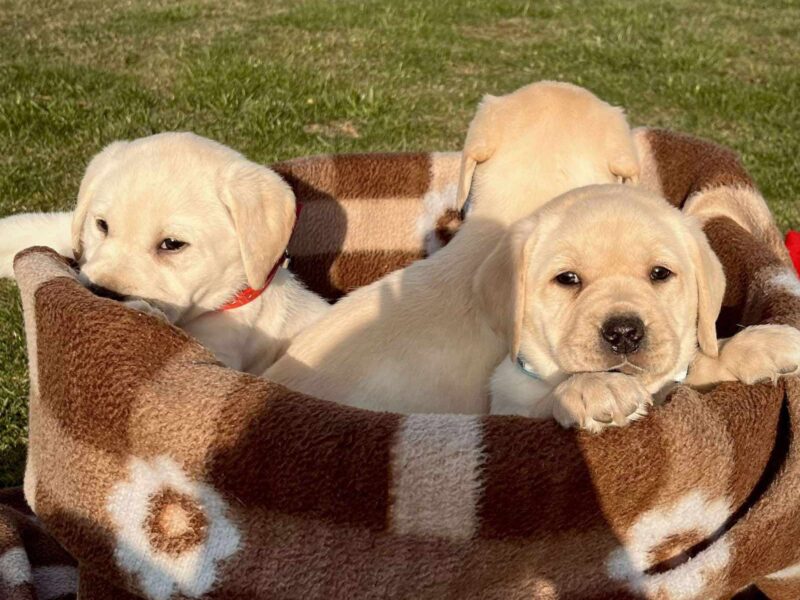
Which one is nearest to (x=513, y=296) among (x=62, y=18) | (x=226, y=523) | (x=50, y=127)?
(x=226, y=523)

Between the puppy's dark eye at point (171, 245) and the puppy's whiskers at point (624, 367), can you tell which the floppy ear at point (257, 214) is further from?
the puppy's whiskers at point (624, 367)

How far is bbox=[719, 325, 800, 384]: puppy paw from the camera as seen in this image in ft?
8.25

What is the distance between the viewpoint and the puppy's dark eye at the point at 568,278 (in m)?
2.75

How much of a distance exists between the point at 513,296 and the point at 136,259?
1.17 m

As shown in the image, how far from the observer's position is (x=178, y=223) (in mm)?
3182

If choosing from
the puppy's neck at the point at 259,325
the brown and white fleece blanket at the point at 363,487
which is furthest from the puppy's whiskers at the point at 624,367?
the puppy's neck at the point at 259,325

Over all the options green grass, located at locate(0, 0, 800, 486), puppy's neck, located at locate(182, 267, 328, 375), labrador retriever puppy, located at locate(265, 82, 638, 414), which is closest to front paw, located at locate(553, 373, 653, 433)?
labrador retriever puppy, located at locate(265, 82, 638, 414)

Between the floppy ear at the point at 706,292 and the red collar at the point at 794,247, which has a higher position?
the floppy ear at the point at 706,292

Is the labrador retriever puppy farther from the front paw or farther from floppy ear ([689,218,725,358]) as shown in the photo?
the front paw

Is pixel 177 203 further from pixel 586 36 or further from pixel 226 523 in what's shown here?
pixel 586 36

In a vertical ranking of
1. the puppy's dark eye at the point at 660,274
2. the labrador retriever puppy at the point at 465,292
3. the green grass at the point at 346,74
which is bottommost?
the green grass at the point at 346,74

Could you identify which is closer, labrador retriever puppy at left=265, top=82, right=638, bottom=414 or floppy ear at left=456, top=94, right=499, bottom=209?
labrador retriever puppy at left=265, top=82, right=638, bottom=414

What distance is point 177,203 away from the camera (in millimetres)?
3193

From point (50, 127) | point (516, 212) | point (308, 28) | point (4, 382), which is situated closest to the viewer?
point (516, 212)
